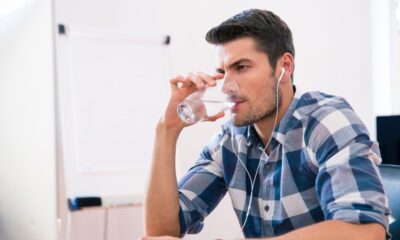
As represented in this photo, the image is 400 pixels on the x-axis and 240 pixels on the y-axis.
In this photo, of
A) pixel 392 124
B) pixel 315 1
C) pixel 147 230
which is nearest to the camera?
pixel 147 230

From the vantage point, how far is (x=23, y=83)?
57cm

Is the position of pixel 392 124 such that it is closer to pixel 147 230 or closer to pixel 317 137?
pixel 317 137

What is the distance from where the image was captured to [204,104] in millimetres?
1164

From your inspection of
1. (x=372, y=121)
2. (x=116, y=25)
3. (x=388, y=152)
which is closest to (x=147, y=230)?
(x=388, y=152)

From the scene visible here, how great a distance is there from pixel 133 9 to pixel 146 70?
422mm

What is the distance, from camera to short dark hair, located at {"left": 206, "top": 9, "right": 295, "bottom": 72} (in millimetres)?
1205

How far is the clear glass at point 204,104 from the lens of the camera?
1139 mm

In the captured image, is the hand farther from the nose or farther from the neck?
the neck

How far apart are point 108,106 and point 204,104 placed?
105 centimetres

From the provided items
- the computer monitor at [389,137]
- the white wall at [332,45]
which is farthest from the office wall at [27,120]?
the white wall at [332,45]

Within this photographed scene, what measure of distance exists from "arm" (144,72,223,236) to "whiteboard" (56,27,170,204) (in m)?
0.87

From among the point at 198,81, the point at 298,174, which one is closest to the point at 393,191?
the point at 298,174

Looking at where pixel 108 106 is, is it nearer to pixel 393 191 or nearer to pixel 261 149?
pixel 261 149

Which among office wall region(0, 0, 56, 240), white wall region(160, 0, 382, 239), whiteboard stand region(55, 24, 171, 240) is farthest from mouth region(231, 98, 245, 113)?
white wall region(160, 0, 382, 239)
